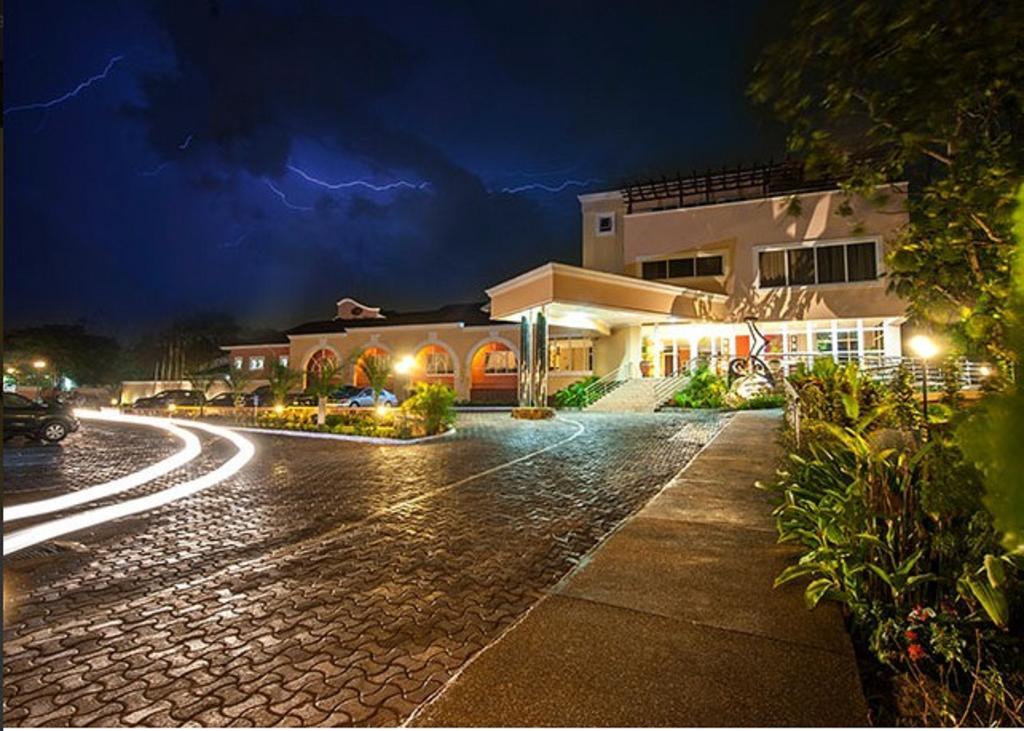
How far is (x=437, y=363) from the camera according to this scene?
32875 millimetres

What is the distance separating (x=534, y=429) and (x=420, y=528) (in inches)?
385

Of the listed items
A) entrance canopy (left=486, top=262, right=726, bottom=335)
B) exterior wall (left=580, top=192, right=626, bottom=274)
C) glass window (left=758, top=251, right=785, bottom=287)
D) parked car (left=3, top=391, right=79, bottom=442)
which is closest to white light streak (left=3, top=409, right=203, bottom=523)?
parked car (left=3, top=391, right=79, bottom=442)

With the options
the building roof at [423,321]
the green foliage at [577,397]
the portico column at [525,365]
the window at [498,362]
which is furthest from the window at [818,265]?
the window at [498,362]

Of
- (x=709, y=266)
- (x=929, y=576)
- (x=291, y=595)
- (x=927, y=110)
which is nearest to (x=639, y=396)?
(x=709, y=266)

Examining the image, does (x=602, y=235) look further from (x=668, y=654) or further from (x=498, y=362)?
(x=668, y=654)

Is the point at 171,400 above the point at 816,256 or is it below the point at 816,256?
below

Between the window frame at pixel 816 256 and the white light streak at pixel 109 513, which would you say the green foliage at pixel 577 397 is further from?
the white light streak at pixel 109 513

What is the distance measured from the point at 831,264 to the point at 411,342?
22.9m

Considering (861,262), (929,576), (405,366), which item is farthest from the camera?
(405,366)

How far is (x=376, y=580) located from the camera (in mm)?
3904

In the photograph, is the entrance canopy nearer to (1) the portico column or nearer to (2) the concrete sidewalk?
(1) the portico column

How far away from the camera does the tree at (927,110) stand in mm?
2293

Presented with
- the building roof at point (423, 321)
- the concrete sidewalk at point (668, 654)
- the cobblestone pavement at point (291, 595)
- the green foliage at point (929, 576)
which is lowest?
the cobblestone pavement at point (291, 595)

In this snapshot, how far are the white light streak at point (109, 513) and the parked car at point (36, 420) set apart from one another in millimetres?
8374
